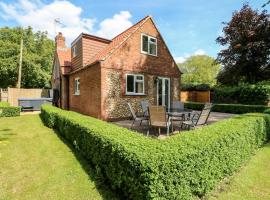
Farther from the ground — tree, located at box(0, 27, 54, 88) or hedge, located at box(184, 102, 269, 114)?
tree, located at box(0, 27, 54, 88)

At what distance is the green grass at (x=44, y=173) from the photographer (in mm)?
4023

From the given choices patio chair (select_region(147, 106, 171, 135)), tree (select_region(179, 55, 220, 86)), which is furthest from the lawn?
tree (select_region(179, 55, 220, 86))

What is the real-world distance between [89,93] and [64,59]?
24.9 feet

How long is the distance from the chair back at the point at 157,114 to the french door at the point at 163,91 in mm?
7013

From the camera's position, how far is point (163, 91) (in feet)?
47.7

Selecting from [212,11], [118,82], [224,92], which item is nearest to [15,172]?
[118,82]

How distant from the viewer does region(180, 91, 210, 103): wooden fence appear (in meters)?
24.3

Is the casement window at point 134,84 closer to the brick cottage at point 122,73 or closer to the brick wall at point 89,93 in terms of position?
the brick cottage at point 122,73

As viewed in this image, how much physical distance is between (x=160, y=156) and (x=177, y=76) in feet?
43.0

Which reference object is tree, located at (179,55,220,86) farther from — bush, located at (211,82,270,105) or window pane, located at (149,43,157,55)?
window pane, located at (149,43,157,55)

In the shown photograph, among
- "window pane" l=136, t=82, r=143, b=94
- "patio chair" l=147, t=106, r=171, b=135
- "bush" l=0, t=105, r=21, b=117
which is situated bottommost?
"bush" l=0, t=105, r=21, b=117

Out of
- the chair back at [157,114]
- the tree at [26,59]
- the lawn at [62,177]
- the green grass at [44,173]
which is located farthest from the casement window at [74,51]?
the tree at [26,59]

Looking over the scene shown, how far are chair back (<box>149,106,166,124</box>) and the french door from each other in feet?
23.0

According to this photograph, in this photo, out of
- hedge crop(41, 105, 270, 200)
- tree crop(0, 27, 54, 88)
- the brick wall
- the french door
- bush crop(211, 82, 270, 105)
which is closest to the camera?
hedge crop(41, 105, 270, 200)
